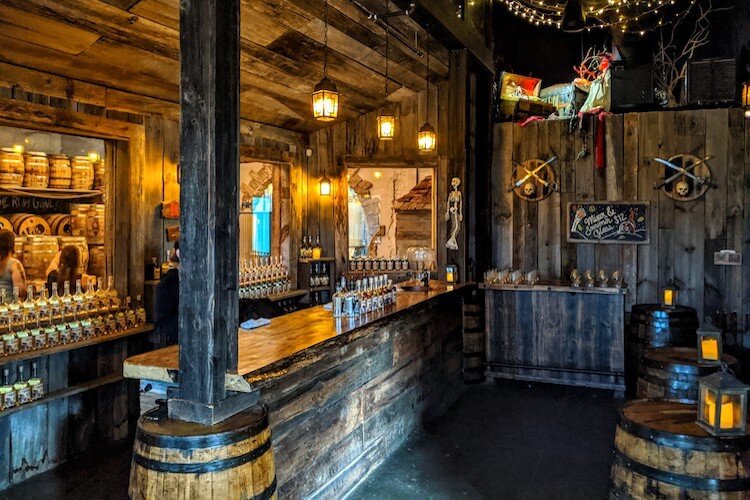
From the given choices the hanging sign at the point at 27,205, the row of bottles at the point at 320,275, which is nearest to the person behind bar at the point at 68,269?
the hanging sign at the point at 27,205

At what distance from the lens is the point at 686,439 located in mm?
2639

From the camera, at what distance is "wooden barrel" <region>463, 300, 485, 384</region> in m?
6.37

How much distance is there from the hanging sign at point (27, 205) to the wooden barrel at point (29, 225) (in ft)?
0.58

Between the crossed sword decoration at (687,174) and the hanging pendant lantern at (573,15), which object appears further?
the hanging pendant lantern at (573,15)

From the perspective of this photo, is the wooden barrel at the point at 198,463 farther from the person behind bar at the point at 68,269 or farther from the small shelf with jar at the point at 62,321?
the person behind bar at the point at 68,269

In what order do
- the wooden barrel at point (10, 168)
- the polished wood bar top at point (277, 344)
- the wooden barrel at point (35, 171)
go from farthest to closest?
the wooden barrel at point (35, 171)
the wooden barrel at point (10, 168)
the polished wood bar top at point (277, 344)

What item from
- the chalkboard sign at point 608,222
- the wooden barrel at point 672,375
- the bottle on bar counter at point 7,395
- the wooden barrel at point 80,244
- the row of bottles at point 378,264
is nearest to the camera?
the wooden barrel at point 672,375

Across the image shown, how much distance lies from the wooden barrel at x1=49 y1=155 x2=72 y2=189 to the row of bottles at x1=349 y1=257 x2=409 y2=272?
11.5ft

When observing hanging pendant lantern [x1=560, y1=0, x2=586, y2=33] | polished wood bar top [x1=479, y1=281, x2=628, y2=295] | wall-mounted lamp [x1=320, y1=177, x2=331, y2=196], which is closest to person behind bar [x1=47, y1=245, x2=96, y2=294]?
wall-mounted lamp [x1=320, y1=177, x2=331, y2=196]

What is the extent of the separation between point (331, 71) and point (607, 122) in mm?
3369

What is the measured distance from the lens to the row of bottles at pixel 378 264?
7.89 m

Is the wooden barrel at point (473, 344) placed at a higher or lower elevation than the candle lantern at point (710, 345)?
lower

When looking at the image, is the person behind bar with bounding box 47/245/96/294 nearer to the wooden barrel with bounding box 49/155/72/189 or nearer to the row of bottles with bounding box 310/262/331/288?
the wooden barrel with bounding box 49/155/72/189

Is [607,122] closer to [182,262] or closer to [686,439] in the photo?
[686,439]
